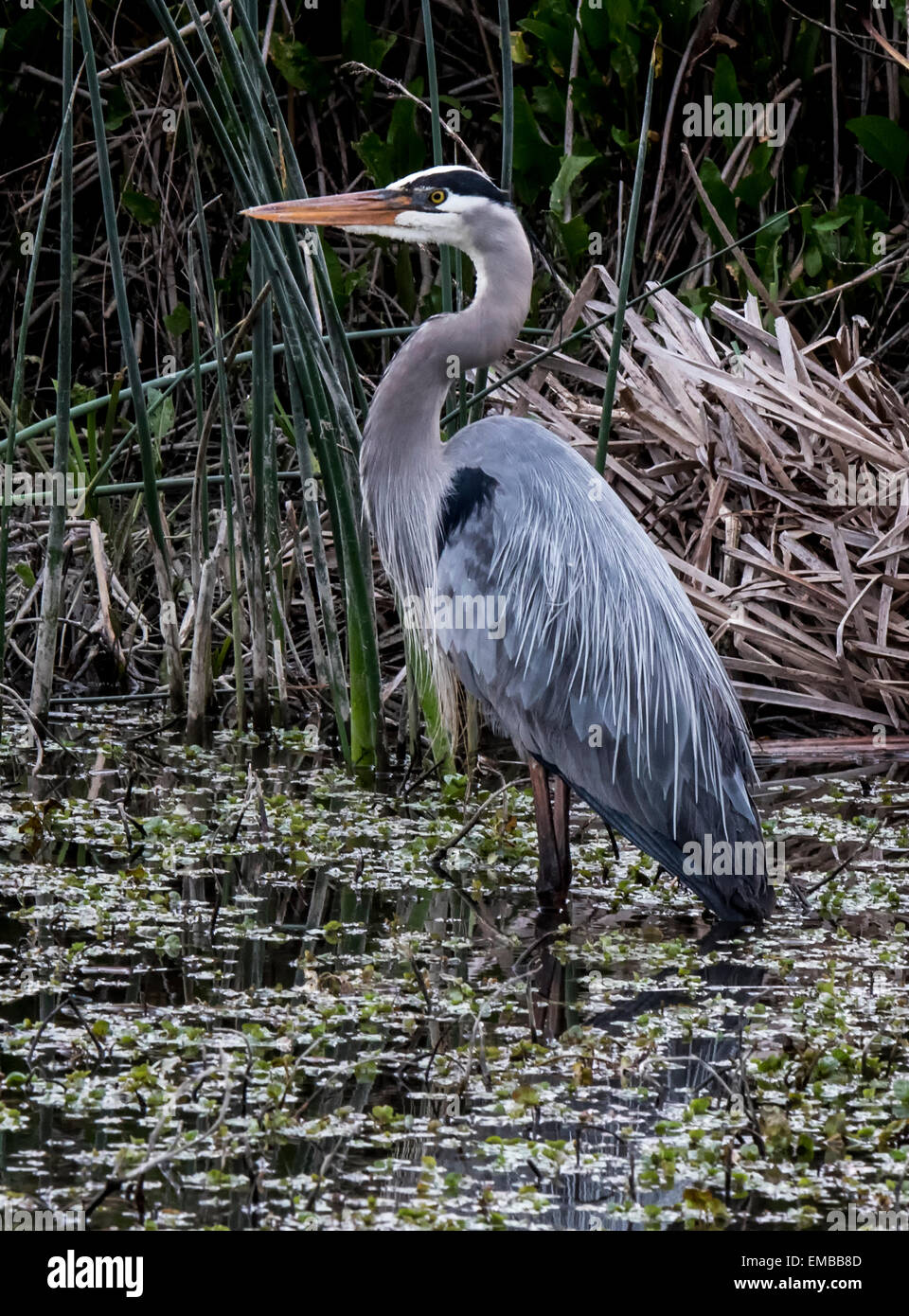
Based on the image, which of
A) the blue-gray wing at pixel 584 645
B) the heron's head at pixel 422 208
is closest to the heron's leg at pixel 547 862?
the blue-gray wing at pixel 584 645

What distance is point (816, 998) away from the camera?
3.81m

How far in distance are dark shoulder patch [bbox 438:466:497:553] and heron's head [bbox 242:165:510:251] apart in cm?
68

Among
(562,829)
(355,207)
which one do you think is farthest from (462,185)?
(562,829)

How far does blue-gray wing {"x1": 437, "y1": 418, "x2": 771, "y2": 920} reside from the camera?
4641mm

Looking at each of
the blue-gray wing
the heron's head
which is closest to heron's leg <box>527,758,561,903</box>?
the blue-gray wing

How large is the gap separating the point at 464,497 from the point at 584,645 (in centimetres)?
54

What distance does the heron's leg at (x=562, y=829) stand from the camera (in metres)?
4.70

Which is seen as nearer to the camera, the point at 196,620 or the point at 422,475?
the point at 422,475

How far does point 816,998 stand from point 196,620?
9.47ft

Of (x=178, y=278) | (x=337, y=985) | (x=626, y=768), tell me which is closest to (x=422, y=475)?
(x=626, y=768)

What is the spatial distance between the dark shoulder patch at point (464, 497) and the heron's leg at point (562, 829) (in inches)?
30.1

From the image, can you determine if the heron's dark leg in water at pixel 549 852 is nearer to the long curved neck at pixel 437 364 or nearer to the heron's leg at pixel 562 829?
the heron's leg at pixel 562 829

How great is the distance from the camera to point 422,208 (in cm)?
509
